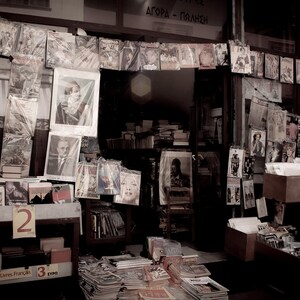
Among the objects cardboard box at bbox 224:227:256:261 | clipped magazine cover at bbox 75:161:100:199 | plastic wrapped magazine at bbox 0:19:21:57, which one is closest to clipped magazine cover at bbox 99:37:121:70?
plastic wrapped magazine at bbox 0:19:21:57

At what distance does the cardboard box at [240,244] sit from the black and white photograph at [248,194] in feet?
1.80

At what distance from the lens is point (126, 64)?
397cm

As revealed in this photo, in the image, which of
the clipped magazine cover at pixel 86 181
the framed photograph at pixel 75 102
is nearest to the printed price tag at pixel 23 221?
the clipped magazine cover at pixel 86 181

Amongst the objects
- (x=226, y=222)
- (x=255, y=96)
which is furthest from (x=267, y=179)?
(x=255, y=96)

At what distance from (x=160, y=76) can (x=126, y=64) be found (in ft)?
12.7

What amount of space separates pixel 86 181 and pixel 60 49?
1.49 metres

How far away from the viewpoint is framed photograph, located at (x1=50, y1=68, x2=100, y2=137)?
3.80 m

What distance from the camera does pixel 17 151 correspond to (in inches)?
141

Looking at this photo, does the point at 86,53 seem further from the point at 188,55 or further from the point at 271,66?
the point at 271,66

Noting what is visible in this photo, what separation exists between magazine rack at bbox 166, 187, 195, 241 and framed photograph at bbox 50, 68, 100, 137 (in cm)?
192

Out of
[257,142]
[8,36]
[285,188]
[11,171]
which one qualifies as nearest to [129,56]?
[8,36]

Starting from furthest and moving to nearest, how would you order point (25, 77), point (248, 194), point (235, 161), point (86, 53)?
point (248, 194), point (235, 161), point (86, 53), point (25, 77)

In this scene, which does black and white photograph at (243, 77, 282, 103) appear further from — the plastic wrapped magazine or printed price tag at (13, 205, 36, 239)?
printed price tag at (13, 205, 36, 239)

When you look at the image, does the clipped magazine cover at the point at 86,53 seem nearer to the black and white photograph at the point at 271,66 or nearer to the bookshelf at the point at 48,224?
the bookshelf at the point at 48,224
